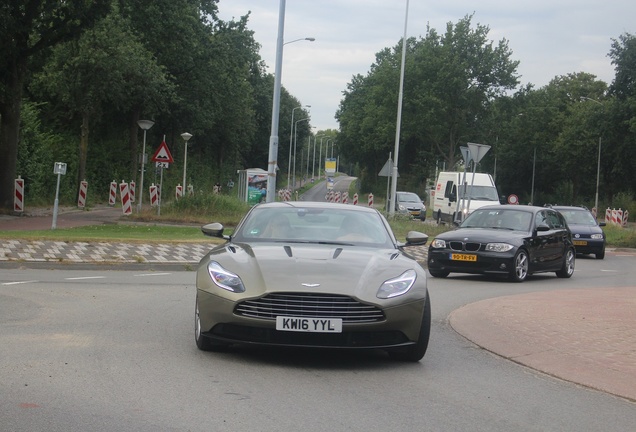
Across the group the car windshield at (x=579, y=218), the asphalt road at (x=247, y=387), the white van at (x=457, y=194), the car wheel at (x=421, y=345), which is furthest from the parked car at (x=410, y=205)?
the car wheel at (x=421, y=345)

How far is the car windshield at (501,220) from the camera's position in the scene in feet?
59.2

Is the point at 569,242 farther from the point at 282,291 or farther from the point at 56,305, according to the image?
the point at 282,291

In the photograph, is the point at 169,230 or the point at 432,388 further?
the point at 169,230

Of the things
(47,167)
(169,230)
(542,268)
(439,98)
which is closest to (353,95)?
(439,98)

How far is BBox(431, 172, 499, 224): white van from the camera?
37.4 metres

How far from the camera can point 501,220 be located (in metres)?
18.2

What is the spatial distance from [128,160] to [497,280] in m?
36.4

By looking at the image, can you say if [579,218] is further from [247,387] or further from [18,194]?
[247,387]

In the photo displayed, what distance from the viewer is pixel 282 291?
7.27m

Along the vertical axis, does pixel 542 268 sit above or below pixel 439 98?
below

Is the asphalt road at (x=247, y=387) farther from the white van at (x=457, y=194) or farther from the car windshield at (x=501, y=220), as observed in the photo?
the white van at (x=457, y=194)

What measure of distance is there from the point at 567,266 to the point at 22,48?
21234mm

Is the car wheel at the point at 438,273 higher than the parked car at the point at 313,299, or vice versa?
the parked car at the point at 313,299

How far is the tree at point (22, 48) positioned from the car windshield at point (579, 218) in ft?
58.5
